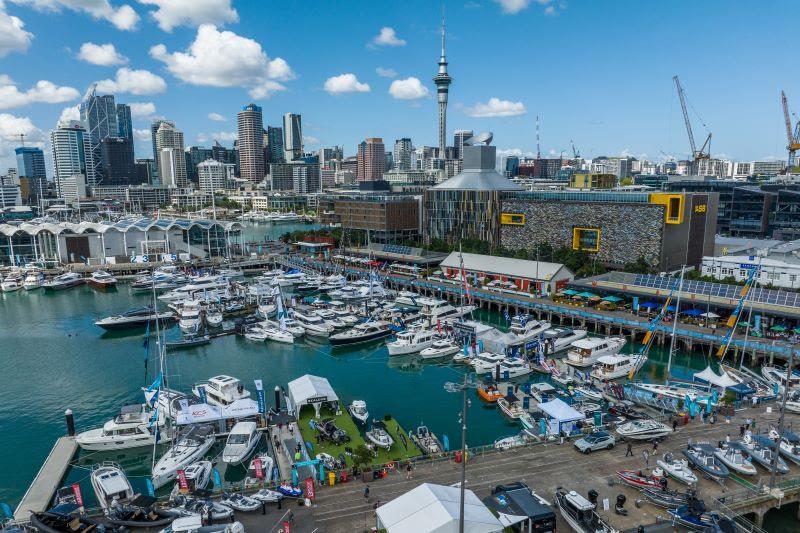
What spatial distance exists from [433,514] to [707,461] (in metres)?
14.0

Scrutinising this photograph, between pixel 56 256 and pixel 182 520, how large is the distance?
90.6 meters

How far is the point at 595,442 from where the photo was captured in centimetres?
2545

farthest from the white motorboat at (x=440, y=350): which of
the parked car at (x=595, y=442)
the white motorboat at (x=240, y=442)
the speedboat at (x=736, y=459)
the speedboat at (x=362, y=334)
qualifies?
the speedboat at (x=736, y=459)

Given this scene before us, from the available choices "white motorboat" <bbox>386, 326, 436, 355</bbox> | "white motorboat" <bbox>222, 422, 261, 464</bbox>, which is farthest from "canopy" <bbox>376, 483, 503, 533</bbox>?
"white motorboat" <bbox>386, 326, 436, 355</bbox>

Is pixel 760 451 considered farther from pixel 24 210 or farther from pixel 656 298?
pixel 24 210

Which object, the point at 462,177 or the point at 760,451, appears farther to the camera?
the point at 462,177

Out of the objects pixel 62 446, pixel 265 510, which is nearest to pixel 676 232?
pixel 265 510

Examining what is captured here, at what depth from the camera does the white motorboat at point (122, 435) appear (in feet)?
99.6

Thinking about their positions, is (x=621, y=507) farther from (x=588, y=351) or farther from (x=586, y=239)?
(x=586, y=239)

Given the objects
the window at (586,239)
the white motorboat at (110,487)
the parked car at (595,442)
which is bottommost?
the white motorboat at (110,487)

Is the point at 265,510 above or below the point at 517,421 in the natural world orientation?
above

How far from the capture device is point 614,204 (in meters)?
69.4

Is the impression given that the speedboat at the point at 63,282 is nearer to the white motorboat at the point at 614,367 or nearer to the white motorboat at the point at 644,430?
the white motorboat at the point at 614,367

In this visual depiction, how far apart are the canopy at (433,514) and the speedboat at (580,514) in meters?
3.53
